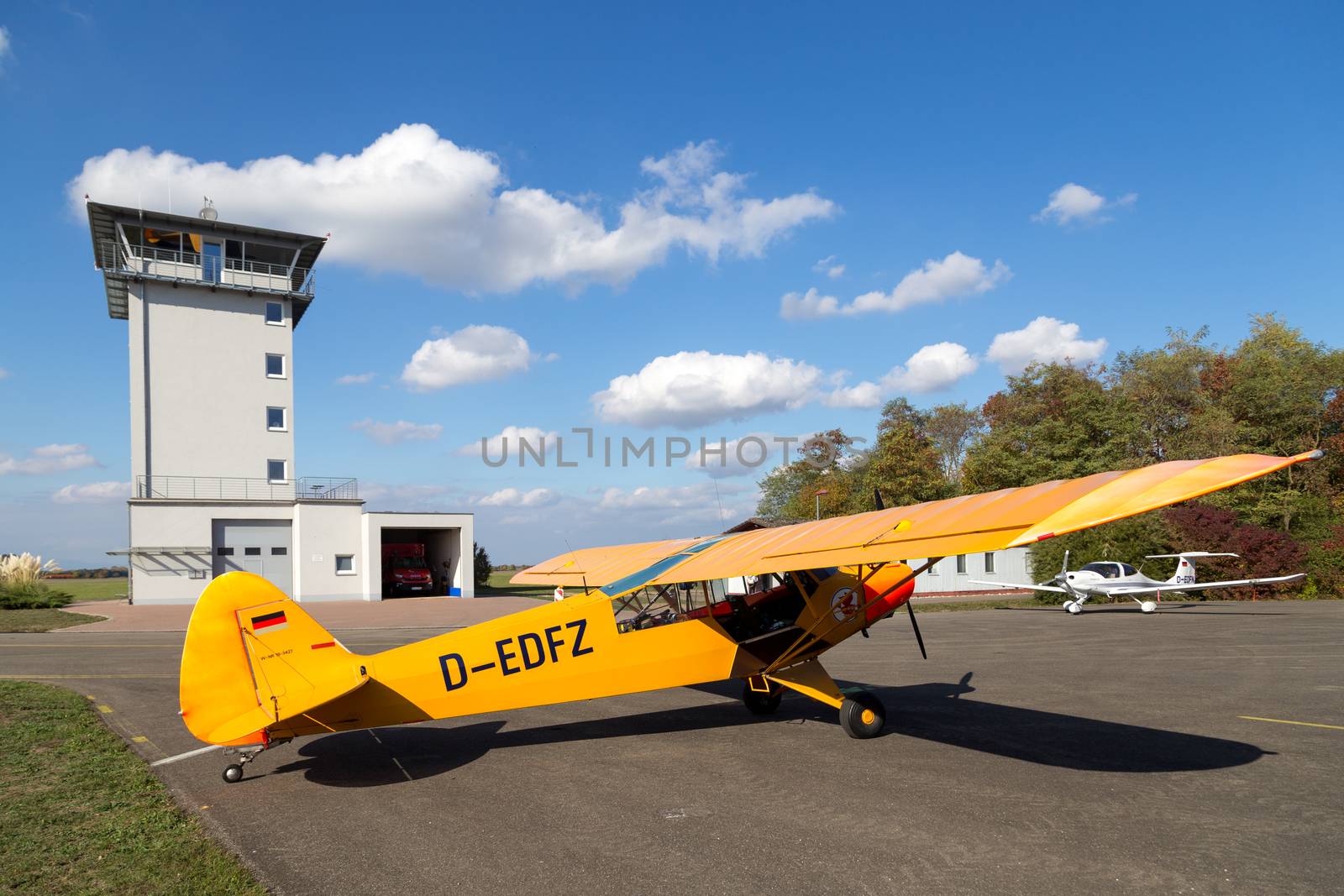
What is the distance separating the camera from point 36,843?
217 inches

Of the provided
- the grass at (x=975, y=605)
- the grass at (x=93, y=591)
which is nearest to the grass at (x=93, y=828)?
the grass at (x=975, y=605)

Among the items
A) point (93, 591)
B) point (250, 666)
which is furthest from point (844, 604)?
point (93, 591)

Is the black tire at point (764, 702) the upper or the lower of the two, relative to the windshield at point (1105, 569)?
upper

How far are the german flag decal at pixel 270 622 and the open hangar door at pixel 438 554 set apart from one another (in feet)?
105

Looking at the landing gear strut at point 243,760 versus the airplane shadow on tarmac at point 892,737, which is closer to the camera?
the landing gear strut at point 243,760

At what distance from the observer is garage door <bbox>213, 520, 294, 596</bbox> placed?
35156 millimetres

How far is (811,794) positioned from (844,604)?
2925 mm

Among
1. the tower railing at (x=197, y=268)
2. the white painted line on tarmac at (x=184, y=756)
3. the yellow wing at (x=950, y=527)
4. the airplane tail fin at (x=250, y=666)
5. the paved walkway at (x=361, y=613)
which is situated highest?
the tower railing at (x=197, y=268)

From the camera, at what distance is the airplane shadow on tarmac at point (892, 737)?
7.41 m

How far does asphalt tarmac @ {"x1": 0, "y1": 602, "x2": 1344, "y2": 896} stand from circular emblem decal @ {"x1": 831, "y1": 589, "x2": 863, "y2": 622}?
133cm

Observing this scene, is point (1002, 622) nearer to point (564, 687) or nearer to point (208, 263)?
point (564, 687)

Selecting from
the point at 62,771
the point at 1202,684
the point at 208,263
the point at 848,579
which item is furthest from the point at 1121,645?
the point at 208,263

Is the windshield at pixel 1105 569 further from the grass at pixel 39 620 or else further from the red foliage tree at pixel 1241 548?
the grass at pixel 39 620

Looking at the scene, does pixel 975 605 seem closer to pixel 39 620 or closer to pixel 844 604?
pixel 844 604
